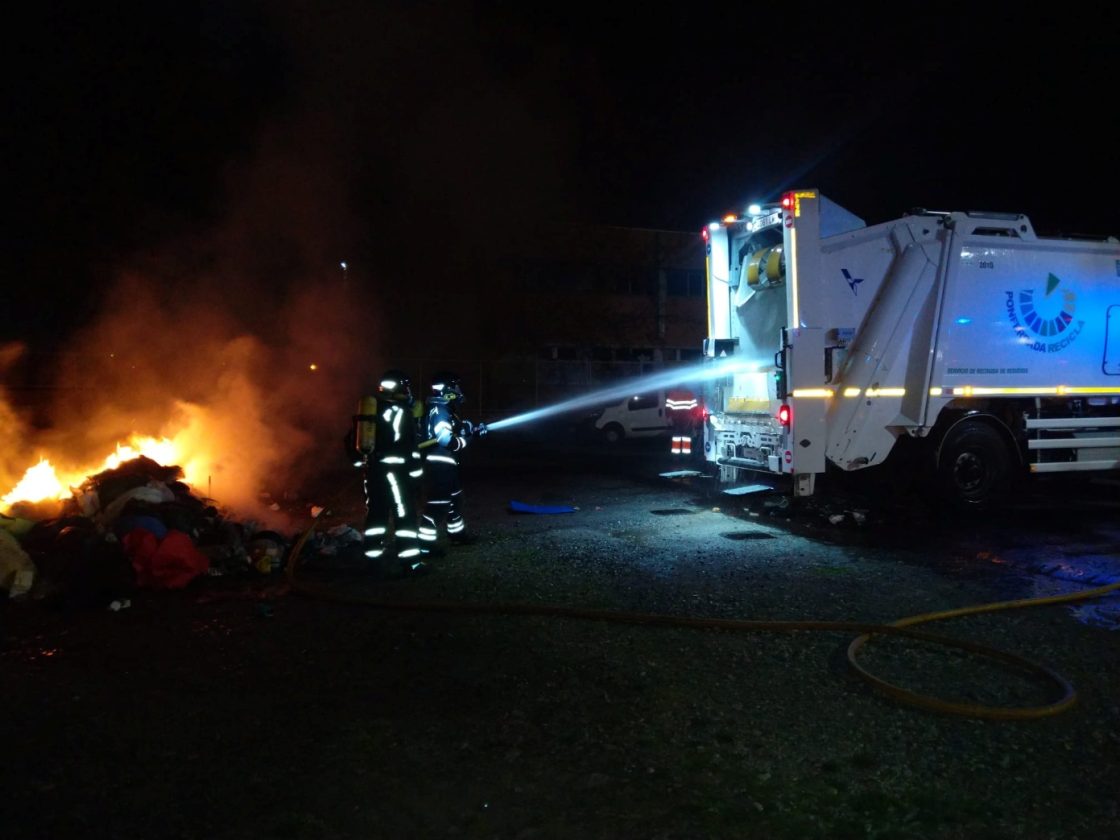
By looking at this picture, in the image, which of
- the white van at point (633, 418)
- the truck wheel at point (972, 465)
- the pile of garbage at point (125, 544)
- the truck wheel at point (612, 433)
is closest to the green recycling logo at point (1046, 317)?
the truck wheel at point (972, 465)

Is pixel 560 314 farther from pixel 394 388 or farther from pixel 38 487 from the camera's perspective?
pixel 394 388

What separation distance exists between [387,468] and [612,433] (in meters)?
15.0

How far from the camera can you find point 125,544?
246 inches

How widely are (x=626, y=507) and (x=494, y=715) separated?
642 centimetres

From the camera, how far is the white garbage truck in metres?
8.17

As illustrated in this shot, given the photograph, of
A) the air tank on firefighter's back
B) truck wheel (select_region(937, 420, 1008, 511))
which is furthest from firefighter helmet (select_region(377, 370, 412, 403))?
truck wheel (select_region(937, 420, 1008, 511))

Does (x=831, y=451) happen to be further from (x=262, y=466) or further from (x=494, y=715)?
(x=262, y=466)

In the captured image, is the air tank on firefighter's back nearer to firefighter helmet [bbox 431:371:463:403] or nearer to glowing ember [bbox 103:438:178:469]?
firefighter helmet [bbox 431:371:463:403]

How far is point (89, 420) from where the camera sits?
10.2 meters

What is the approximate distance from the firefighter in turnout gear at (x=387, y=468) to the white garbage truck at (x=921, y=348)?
12.8 ft

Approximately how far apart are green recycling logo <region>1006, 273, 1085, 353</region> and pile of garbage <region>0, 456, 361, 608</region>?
7.67 meters

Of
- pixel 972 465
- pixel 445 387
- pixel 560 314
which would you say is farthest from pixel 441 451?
pixel 560 314

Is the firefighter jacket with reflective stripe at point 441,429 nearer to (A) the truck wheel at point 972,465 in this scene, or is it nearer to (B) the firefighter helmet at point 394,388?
(B) the firefighter helmet at point 394,388

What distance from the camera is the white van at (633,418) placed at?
21.4 metres
